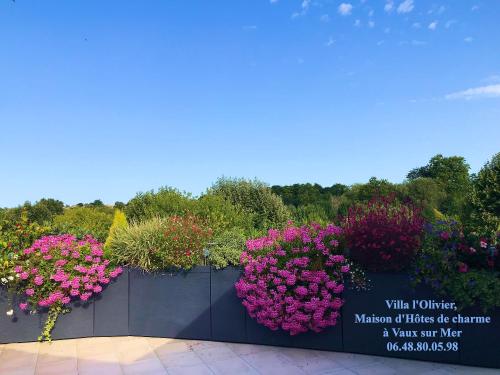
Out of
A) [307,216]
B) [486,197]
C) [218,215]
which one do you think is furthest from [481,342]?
[307,216]

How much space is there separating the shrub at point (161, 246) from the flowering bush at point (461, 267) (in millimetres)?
2873

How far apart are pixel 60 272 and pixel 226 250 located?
2223mm

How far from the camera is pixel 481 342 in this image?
4.14m

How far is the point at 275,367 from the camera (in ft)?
13.6

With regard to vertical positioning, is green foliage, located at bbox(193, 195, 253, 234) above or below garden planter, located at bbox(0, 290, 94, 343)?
above

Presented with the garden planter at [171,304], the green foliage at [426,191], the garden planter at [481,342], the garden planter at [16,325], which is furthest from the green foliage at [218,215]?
the green foliage at [426,191]

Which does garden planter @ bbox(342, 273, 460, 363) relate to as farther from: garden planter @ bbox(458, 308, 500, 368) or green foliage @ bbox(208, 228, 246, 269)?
green foliage @ bbox(208, 228, 246, 269)

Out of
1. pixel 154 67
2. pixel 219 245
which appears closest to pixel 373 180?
pixel 154 67

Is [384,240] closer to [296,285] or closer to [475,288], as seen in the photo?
[475,288]

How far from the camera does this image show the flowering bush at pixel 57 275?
16.6 ft

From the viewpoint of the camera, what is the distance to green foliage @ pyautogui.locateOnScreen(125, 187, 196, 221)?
8930mm

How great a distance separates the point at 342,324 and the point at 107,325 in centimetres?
329

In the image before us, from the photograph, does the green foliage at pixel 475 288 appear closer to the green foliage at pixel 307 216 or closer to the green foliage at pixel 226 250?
the green foliage at pixel 226 250

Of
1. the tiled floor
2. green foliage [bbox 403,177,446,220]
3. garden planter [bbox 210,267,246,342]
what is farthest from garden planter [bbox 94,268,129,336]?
green foliage [bbox 403,177,446,220]
